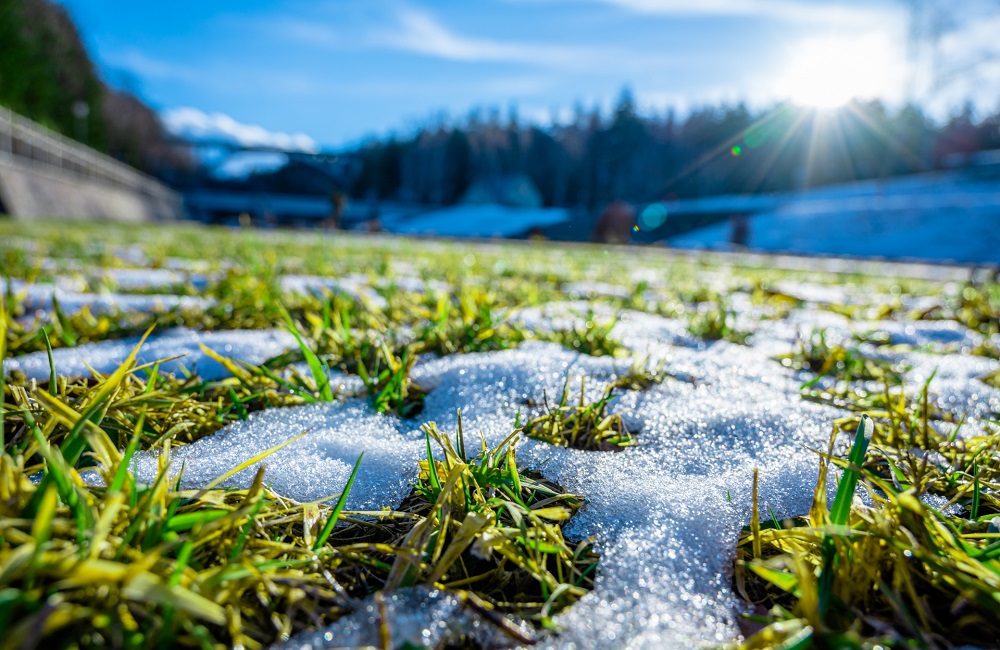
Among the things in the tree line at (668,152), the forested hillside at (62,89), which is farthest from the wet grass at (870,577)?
the tree line at (668,152)

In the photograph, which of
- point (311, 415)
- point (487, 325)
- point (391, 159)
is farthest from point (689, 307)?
point (391, 159)

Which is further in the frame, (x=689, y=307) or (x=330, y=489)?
(x=689, y=307)

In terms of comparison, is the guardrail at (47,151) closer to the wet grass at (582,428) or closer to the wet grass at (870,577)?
the wet grass at (582,428)

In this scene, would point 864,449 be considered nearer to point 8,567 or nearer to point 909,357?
point 8,567

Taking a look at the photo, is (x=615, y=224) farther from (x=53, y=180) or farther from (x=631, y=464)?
(x=631, y=464)

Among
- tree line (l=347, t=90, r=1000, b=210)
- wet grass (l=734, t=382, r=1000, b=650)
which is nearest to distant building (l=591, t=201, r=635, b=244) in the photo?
wet grass (l=734, t=382, r=1000, b=650)

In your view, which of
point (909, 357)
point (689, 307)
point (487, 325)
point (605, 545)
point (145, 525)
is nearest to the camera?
point (145, 525)
